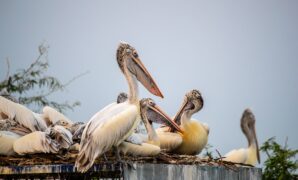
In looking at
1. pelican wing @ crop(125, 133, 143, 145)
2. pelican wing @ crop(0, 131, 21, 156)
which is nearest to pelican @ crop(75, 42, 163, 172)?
pelican wing @ crop(125, 133, 143, 145)

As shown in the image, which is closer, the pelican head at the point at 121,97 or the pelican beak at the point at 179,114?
the pelican head at the point at 121,97

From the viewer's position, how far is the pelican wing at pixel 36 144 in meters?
9.40

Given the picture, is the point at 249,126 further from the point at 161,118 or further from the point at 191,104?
the point at 161,118

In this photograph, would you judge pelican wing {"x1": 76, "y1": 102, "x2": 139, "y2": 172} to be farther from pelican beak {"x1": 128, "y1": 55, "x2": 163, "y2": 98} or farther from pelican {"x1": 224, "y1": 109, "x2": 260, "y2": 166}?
pelican {"x1": 224, "y1": 109, "x2": 260, "y2": 166}

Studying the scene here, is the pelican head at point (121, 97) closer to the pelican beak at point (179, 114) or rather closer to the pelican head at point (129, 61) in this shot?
the pelican beak at point (179, 114)

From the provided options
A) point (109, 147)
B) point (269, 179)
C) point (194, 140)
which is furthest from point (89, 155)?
point (269, 179)

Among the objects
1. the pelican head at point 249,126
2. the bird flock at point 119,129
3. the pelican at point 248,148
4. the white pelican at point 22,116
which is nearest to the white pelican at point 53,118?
the bird flock at point 119,129

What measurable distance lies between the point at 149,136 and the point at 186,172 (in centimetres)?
122

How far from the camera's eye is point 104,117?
29.4 feet

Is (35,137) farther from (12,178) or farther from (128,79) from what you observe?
(128,79)

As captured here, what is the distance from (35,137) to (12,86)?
6215 mm

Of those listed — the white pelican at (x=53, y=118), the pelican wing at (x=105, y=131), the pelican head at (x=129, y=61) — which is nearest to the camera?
the pelican wing at (x=105, y=131)

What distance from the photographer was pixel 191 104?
37.4ft

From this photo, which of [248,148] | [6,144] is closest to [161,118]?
[6,144]
